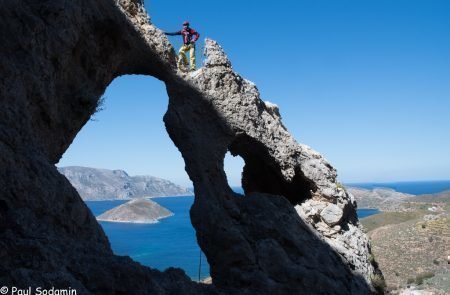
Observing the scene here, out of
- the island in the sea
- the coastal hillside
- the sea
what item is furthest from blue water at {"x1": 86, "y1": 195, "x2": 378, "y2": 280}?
the coastal hillside

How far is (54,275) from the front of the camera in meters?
5.48

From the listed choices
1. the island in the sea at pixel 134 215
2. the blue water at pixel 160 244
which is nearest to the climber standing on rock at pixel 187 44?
the blue water at pixel 160 244

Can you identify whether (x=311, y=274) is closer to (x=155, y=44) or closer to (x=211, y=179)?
(x=211, y=179)

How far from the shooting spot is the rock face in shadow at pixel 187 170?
6.47 meters

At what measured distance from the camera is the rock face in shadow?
647cm

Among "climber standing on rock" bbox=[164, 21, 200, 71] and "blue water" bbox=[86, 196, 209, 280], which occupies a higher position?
"climber standing on rock" bbox=[164, 21, 200, 71]

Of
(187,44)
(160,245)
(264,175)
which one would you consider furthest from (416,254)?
(160,245)

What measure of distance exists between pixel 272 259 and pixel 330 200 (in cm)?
495

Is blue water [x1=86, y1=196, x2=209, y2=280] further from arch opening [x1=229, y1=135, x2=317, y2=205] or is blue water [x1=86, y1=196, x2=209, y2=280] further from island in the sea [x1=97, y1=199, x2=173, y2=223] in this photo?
arch opening [x1=229, y1=135, x2=317, y2=205]

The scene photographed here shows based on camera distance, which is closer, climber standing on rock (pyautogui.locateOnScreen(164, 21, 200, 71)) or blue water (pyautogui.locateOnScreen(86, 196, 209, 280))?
climber standing on rock (pyautogui.locateOnScreen(164, 21, 200, 71))

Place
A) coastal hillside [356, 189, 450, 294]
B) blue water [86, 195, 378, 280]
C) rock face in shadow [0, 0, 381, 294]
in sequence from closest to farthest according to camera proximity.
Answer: rock face in shadow [0, 0, 381, 294] → coastal hillside [356, 189, 450, 294] → blue water [86, 195, 378, 280]

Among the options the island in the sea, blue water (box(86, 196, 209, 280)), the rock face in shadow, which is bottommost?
blue water (box(86, 196, 209, 280))

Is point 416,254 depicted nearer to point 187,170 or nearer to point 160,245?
point 187,170

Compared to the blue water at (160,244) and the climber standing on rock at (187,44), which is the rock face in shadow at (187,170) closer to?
the climber standing on rock at (187,44)
